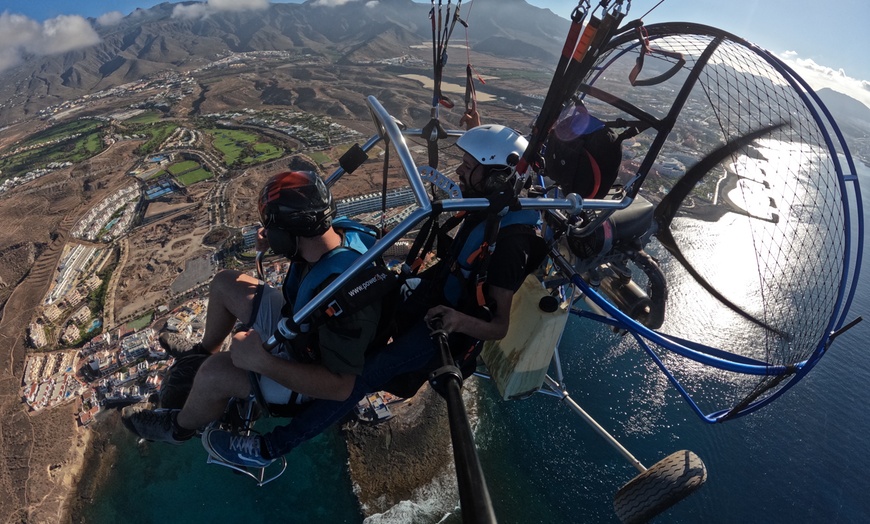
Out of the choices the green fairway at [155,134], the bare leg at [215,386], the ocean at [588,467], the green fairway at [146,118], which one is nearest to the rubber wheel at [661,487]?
the bare leg at [215,386]

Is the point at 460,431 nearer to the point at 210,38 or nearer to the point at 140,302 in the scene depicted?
the point at 140,302

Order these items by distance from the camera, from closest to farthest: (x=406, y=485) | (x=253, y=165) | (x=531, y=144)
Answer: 1. (x=531, y=144)
2. (x=406, y=485)
3. (x=253, y=165)

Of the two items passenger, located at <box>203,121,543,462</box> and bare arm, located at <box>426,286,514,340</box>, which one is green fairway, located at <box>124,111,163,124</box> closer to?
passenger, located at <box>203,121,543,462</box>

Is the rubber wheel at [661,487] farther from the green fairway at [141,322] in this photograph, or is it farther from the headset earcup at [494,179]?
the green fairway at [141,322]

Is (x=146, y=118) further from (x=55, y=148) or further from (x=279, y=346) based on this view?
(x=279, y=346)

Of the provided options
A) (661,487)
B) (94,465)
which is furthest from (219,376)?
(94,465)

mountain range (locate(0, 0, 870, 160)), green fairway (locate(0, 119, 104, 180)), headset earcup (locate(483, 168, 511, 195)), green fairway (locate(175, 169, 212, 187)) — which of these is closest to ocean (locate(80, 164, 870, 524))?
headset earcup (locate(483, 168, 511, 195))

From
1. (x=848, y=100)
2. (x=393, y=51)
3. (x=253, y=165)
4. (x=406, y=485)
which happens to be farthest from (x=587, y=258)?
(x=848, y=100)
